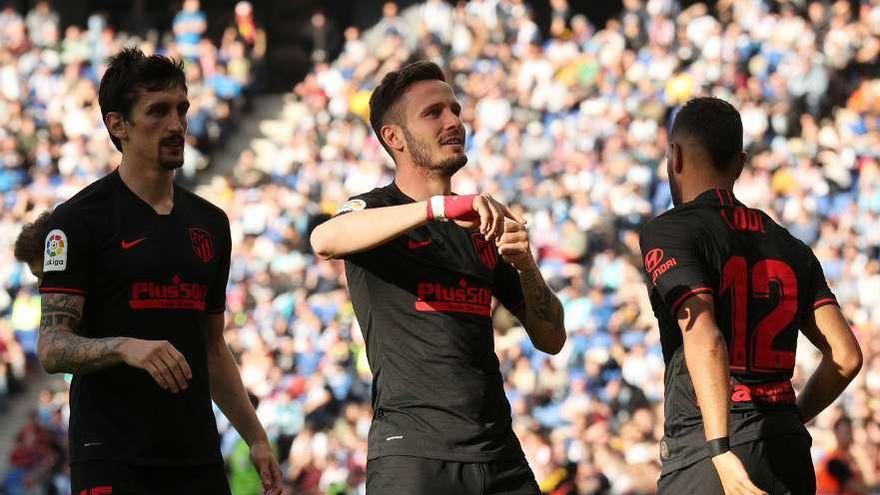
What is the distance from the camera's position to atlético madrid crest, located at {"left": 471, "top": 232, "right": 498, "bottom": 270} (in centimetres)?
545

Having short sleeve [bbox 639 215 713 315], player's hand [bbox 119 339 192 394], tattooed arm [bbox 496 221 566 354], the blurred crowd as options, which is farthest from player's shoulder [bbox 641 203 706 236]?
the blurred crowd

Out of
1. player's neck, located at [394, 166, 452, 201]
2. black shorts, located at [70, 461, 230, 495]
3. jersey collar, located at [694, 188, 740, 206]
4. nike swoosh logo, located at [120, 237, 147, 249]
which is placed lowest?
black shorts, located at [70, 461, 230, 495]

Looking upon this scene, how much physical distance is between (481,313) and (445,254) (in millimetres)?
238

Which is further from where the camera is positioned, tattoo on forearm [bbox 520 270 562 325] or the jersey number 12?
tattoo on forearm [bbox 520 270 562 325]

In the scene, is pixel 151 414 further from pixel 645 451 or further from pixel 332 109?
pixel 332 109

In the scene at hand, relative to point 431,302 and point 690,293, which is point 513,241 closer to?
point 431,302

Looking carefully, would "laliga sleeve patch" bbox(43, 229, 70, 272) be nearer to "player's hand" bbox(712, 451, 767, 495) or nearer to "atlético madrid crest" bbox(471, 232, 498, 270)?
"atlético madrid crest" bbox(471, 232, 498, 270)

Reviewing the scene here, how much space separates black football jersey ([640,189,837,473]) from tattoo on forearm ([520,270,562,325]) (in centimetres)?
40

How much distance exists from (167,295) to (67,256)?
374 mm

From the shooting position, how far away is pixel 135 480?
17.7 ft

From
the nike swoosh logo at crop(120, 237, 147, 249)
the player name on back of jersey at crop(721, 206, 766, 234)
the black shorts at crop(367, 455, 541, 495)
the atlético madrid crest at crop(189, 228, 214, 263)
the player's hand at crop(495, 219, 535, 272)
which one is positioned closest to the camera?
the player's hand at crop(495, 219, 535, 272)

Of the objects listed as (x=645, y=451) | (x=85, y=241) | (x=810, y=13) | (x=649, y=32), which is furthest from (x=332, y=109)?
(x=85, y=241)

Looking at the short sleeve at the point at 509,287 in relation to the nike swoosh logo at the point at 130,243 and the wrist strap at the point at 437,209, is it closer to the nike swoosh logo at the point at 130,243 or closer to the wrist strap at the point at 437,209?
the wrist strap at the point at 437,209

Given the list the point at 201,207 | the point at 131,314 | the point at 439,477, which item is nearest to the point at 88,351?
the point at 131,314
